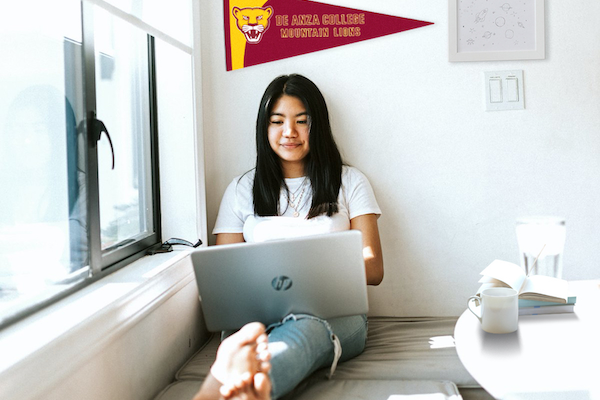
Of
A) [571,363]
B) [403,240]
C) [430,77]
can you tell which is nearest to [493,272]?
[571,363]

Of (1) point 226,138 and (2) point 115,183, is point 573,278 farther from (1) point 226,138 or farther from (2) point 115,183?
(2) point 115,183

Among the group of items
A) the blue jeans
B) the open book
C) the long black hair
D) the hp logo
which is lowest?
the blue jeans

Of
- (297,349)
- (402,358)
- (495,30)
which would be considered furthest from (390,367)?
(495,30)

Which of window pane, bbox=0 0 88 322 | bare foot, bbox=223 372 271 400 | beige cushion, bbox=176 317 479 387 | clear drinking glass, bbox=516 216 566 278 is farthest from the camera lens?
clear drinking glass, bbox=516 216 566 278

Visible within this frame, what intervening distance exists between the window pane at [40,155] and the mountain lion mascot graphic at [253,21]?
69 centimetres

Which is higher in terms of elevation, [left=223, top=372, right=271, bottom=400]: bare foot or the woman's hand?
the woman's hand

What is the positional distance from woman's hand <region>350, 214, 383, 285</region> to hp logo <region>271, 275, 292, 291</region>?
Answer: 1.94 feet

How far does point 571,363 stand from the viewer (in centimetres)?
89

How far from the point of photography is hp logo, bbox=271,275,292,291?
1.09 m

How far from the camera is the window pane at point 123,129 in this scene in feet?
4.79

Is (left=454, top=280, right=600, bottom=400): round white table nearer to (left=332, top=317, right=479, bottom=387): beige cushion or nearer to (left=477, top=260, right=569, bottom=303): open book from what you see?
(left=477, top=260, right=569, bottom=303): open book

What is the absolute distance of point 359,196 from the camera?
1762 mm

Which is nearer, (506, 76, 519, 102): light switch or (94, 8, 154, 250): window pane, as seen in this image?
(94, 8, 154, 250): window pane

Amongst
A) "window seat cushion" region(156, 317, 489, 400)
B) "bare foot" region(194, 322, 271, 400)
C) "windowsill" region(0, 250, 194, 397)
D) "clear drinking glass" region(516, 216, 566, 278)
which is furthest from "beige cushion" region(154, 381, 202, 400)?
"clear drinking glass" region(516, 216, 566, 278)
